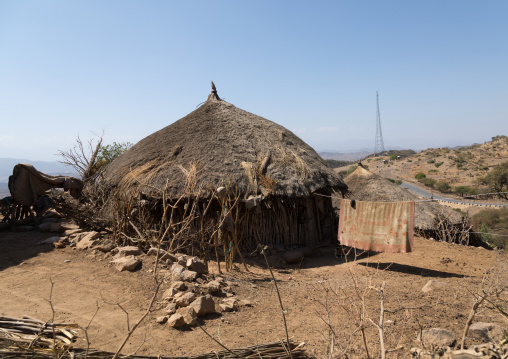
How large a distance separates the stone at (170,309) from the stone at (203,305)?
222 millimetres

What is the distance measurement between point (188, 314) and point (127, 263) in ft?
5.73

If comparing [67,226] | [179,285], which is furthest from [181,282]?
[67,226]

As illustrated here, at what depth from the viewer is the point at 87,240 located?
6.12m

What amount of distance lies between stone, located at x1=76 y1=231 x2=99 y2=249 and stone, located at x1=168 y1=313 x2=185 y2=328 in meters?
3.06

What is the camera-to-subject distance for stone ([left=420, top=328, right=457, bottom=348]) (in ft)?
10.8

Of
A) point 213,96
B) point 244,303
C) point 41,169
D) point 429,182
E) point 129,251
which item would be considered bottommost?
point 429,182

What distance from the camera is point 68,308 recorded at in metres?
4.00

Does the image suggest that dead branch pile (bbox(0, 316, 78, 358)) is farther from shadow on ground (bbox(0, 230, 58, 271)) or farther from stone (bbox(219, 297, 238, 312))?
shadow on ground (bbox(0, 230, 58, 271))

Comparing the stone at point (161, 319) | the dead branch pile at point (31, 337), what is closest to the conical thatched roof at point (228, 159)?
the stone at point (161, 319)

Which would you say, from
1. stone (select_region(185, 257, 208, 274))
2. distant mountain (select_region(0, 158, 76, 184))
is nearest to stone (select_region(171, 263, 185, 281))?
stone (select_region(185, 257, 208, 274))

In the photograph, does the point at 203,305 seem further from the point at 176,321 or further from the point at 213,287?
the point at 213,287

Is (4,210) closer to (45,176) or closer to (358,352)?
(45,176)

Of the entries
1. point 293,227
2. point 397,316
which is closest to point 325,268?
point 293,227

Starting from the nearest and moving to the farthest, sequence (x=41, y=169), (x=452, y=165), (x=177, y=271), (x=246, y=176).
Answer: (x=177, y=271), (x=246, y=176), (x=452, y=165), (x=41, y=169)
